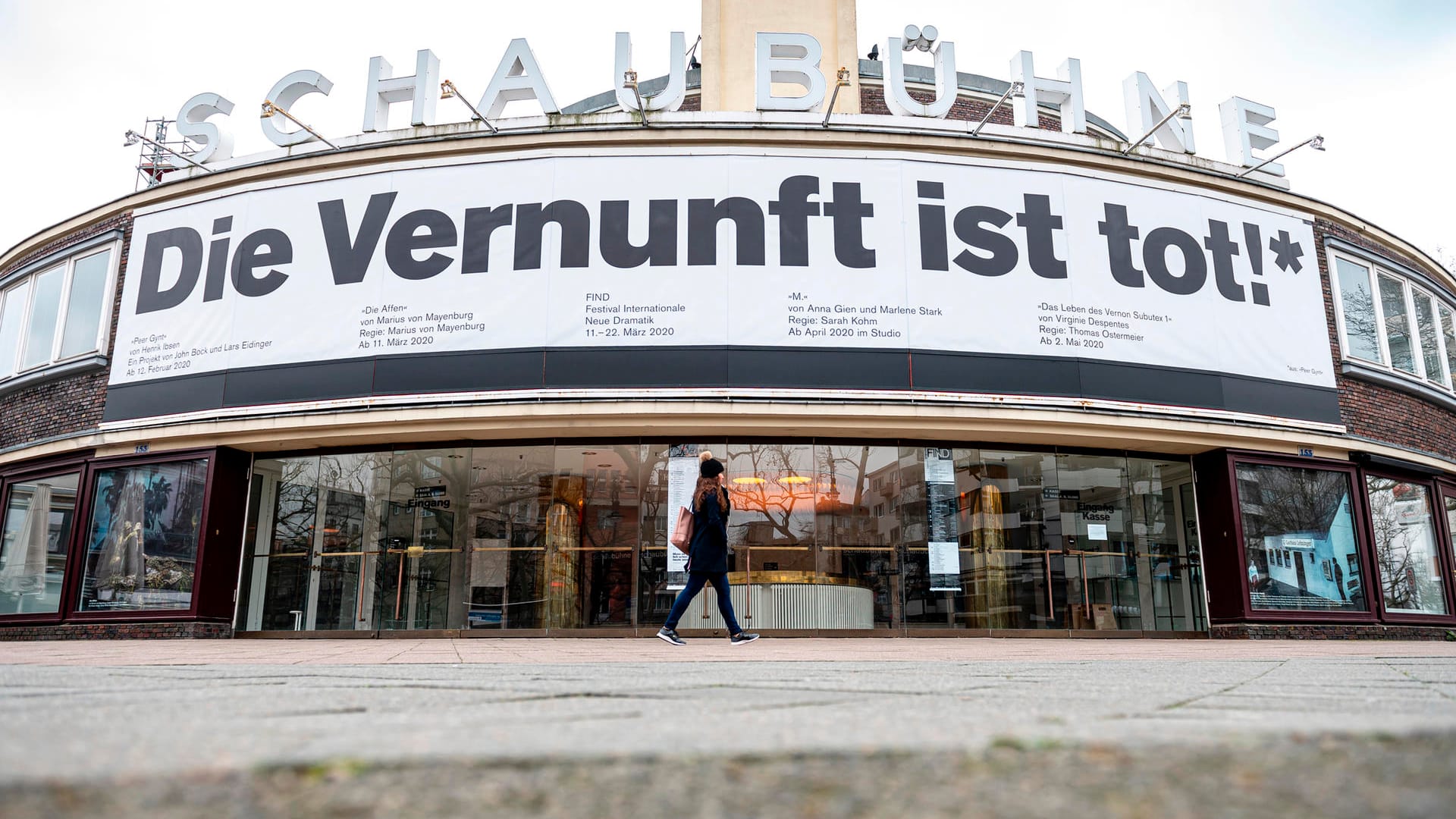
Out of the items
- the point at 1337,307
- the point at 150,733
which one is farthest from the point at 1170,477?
the point at 150,733

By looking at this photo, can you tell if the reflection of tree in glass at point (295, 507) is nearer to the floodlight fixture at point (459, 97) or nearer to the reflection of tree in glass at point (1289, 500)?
the floodlight fixture at point (459, 97)

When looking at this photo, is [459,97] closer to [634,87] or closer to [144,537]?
[634,87]

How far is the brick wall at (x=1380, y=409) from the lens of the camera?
14175mm

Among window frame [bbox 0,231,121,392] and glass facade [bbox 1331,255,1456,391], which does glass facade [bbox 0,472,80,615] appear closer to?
window frame [bbox 0,231,121,392]

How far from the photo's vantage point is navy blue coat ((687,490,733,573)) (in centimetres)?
898

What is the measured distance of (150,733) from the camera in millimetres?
1962

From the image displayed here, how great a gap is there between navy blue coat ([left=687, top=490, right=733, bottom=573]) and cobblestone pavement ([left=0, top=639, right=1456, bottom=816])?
508cm

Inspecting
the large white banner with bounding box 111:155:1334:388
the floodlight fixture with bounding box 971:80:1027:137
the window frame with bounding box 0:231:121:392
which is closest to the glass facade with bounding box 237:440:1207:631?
the large white banner with bounding box 111:155:1334:388

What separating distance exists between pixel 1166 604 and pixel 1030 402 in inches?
141

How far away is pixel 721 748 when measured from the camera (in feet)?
5.47

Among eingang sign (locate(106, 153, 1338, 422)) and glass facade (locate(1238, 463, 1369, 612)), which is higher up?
eingang sign (locate(106, 153, 1338, 422))

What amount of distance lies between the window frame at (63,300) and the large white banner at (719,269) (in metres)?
0.52

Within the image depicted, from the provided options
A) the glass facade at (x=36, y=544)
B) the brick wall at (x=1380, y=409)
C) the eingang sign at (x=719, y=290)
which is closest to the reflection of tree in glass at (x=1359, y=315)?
the brick wall at (x=1380, y=409)

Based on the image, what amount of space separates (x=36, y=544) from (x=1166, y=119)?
17.3 m
